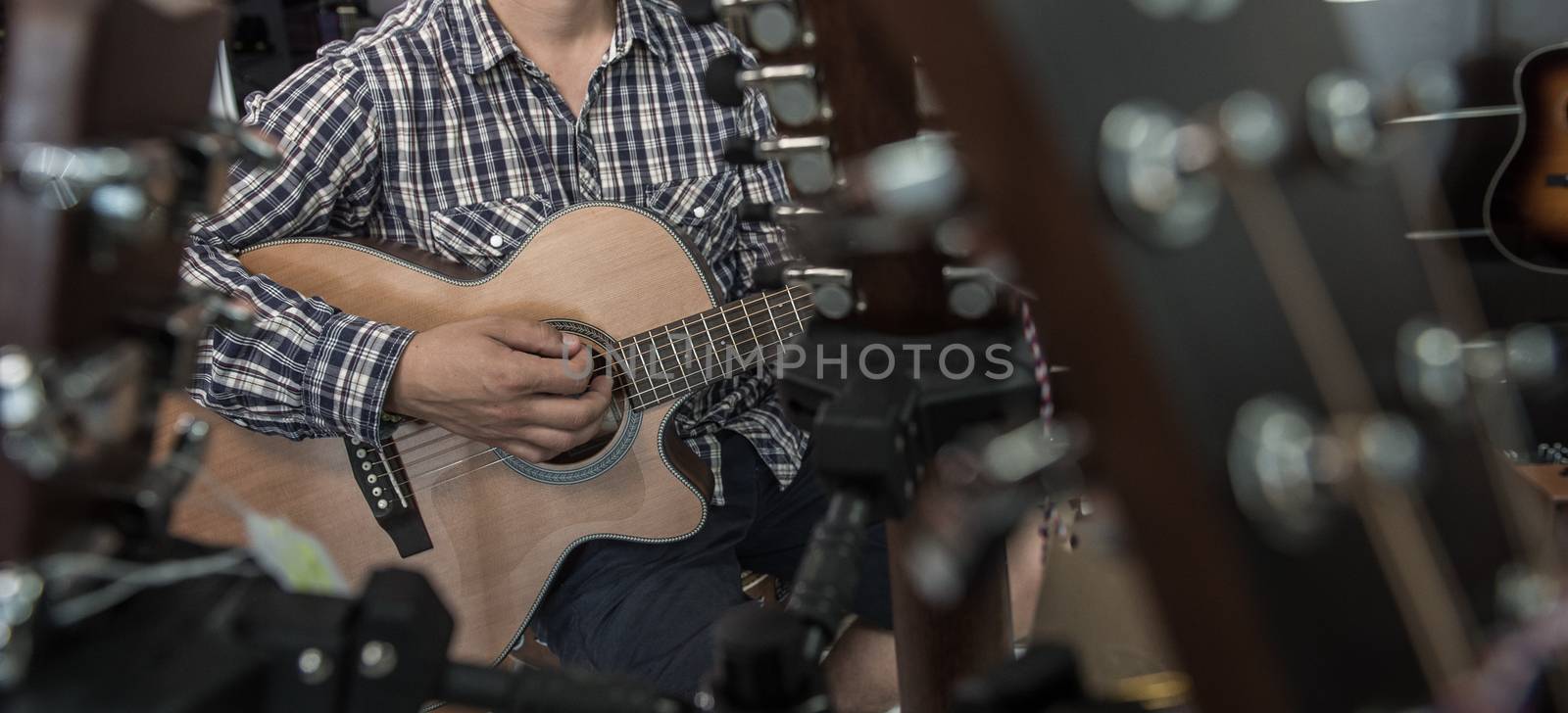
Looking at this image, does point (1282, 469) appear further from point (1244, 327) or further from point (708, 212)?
point (708, 212)

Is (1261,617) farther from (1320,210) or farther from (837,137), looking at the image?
(837,137)

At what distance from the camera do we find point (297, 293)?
113 centimetres

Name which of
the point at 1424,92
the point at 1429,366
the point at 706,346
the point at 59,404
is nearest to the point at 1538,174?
the point at 706,346

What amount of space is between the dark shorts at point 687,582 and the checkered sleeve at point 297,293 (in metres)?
0.29

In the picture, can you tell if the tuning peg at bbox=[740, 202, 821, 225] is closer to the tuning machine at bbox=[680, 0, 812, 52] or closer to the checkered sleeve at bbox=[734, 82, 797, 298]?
the tuning machine at bbox=[680, 0, 812, 52]

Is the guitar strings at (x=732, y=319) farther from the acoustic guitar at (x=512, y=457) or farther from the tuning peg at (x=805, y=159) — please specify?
the tuning peg at (x=805, y=159)

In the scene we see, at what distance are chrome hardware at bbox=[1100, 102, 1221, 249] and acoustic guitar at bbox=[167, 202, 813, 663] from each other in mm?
904

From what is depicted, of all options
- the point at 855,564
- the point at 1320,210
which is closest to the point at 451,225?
the point at 855,564

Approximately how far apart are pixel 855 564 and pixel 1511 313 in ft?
6.04

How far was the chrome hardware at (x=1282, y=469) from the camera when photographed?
31cm

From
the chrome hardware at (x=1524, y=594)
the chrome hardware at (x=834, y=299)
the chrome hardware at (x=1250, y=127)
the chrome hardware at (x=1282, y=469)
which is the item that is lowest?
the chrome hardware at (x=1524, y=594)

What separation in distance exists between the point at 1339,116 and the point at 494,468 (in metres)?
0.95

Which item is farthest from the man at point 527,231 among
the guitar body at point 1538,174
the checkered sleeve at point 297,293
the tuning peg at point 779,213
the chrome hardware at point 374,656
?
the guitar body at point 1538,174

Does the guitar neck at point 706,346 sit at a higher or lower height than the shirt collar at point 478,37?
lower
